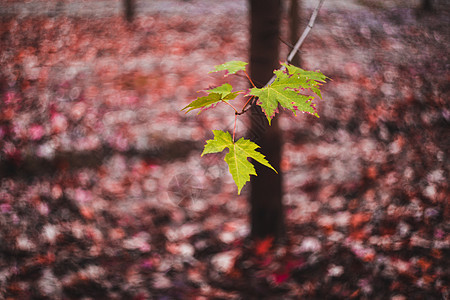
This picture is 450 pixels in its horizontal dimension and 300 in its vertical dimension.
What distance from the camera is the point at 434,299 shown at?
2393mm

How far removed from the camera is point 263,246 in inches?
104

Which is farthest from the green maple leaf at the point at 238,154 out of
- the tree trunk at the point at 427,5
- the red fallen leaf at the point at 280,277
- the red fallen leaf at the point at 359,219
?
the tree trunk at the point at 427,5

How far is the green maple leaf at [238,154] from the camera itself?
1.02 meters

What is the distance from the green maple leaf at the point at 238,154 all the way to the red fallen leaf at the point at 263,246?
174cm

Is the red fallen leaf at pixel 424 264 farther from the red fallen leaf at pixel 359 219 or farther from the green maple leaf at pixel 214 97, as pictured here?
the green maple leaf at pixel 214 97

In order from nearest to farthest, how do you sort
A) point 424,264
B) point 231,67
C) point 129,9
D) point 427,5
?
point 231,67, point 424,264, point 129,9, point 427,5

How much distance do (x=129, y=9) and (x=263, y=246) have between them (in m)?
5.06

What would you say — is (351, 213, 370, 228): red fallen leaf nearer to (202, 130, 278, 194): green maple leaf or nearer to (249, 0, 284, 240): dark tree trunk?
(249, 0, 284, 240): dark tree trunk

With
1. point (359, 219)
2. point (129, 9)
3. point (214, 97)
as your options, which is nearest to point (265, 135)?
point (359, 219)

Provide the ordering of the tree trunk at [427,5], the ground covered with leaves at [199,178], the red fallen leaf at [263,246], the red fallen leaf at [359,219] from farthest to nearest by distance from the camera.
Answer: the tree trunk at [427,5], the red fallen leaf at [359,219], the red fallen leaf at [263,246], the ground covered with leaves at [199,178]

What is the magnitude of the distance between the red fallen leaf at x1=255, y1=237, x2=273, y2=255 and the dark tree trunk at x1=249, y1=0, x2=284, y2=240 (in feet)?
0.14

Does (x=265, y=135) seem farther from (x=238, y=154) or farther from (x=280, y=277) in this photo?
(x=238, y=154)

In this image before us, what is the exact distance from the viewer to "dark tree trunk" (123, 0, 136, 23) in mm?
5566

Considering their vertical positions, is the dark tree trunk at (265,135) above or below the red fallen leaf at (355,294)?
above
